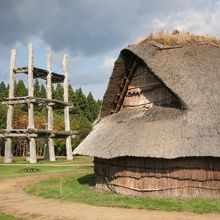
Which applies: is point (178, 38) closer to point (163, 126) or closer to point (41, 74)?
point (163, 126)

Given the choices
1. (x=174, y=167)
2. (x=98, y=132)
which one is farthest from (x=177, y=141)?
(x=98, y=132)

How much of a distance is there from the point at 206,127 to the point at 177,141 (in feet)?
4.49

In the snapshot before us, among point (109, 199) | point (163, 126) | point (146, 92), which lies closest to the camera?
point (109, 199)

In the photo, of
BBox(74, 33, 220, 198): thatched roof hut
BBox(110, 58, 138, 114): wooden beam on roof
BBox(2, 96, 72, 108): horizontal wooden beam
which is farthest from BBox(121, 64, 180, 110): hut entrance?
BBox(2, 96, 72, 108): horizontal wooden beam

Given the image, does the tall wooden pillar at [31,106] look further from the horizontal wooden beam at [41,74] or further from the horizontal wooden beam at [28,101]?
the horizontal wooden beam at [41,74]

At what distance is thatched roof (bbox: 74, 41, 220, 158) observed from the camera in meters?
17.2

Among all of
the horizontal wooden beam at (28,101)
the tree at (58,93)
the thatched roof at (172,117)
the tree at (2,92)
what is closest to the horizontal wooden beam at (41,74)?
the horizontal wooden beam at (28,101)

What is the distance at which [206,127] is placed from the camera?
17.3m

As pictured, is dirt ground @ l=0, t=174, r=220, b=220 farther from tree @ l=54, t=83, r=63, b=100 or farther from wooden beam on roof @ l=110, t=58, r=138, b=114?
tree @ l=54, t=83, r=63, b=100

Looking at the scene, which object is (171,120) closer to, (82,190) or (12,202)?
(82,190)

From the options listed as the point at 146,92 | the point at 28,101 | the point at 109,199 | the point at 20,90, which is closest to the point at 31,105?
the point at 28,101

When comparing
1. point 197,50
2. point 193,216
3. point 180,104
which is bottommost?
point 193,216

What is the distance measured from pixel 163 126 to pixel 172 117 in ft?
2.35

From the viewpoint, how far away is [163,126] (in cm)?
1866
